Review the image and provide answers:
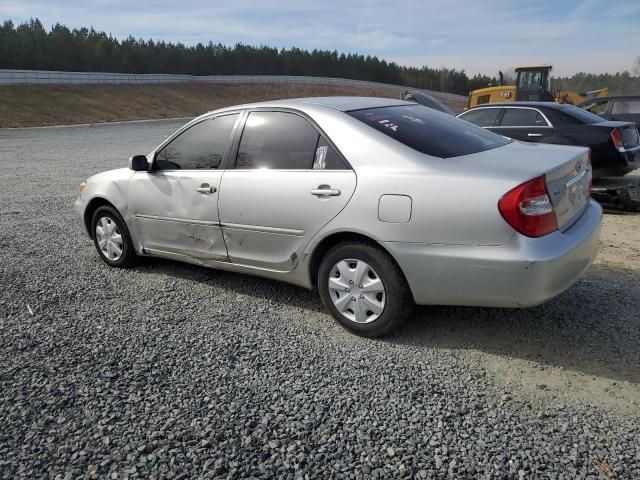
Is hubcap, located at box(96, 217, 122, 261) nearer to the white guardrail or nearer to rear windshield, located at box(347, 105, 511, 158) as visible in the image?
rear windshield, located at box(347, 105, 511, 158)

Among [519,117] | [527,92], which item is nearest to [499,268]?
[519,117]

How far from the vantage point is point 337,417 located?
8.91 ft

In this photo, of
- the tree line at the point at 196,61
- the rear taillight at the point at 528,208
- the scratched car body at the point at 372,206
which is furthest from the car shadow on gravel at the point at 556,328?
the tree line at the point at 196,61

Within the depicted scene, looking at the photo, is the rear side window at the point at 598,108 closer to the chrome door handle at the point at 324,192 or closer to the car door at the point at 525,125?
the car door at the point at 525,125

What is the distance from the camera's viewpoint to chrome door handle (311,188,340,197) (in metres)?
3.49

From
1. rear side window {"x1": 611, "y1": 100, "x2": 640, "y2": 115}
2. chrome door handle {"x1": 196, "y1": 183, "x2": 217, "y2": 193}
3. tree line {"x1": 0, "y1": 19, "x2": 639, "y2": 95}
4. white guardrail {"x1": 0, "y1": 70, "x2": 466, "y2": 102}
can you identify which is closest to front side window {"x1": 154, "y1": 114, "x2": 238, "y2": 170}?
chrome door handle {"x1": 196, "y1": 183, "x2": 217, "y2": 193}

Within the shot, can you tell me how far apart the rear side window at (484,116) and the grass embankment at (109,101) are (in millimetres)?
28709

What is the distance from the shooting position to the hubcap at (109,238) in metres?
5.18

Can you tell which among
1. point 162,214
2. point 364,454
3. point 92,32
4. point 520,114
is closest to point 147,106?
point 92,32

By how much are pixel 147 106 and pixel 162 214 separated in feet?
150

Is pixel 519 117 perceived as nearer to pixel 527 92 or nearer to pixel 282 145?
pixel 282 145

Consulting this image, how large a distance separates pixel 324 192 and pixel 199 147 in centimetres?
149

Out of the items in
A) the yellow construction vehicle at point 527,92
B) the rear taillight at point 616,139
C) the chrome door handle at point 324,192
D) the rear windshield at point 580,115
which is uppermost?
the yellow construction vehicle at point 527,92

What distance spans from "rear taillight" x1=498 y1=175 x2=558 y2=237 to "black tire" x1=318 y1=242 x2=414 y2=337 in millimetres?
785
